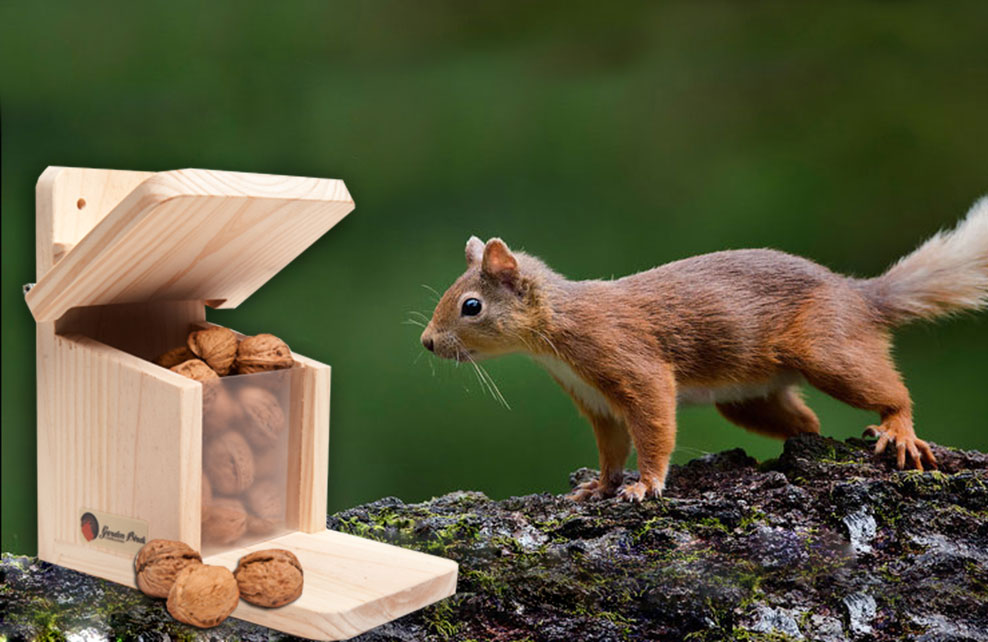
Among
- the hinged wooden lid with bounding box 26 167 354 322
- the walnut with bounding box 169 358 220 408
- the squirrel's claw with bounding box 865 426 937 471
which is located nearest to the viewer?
the hinged wooden lid with bounding box 26 167 354 322

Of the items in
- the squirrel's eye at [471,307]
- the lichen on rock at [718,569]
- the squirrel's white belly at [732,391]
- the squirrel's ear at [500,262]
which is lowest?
the lichen on rock at [718,569]

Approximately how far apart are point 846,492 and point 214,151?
52.4 inches

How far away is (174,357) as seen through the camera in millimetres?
1584

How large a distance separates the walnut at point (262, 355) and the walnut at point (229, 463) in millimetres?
108

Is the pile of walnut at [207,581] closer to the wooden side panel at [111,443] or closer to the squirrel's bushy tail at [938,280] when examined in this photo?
the wooden side panel at [111,443]

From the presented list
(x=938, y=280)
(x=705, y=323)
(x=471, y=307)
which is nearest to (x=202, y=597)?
(x=471, y=307)

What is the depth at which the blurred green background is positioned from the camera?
5.93ft

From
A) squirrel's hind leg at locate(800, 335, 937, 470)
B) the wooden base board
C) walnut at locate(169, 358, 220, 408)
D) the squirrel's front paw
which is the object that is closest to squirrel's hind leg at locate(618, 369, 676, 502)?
the squirrel's front paw

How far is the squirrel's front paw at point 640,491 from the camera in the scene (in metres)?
1.78

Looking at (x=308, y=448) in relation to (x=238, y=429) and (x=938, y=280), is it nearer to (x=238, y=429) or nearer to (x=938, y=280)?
(x=238, y=429)

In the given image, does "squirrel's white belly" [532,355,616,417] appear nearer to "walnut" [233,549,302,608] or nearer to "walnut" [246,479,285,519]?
"walnut" [246,479,285,519]

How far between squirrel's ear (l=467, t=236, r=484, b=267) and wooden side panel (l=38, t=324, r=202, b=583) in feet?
2.04

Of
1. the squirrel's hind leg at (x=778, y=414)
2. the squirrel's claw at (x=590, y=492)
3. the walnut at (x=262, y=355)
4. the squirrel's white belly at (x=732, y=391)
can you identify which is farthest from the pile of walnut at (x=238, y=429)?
the squirrel's hind leg at (x=778, y=414)

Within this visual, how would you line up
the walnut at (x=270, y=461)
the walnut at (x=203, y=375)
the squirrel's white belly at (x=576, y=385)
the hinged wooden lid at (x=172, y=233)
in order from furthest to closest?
the squirrel's white belly at (x=576, y=385) < the walnut at (x=270, y=461) < the walnut at (x=203, y=375) < the hinged wooden lid at (x=172, y=233)
